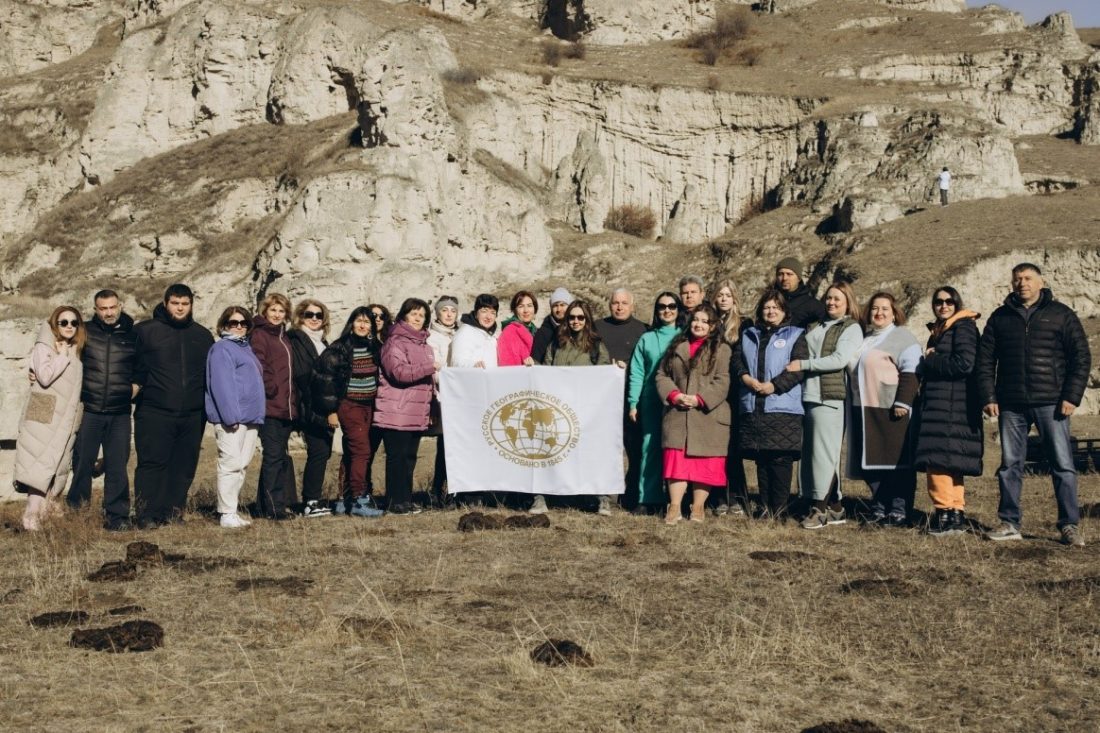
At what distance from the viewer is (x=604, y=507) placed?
39.2ft

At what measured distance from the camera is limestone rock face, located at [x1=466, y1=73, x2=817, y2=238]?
186ft

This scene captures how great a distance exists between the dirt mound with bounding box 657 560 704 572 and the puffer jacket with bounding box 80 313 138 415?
5.85 metres

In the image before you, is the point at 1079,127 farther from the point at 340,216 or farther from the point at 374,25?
the point at 340,216

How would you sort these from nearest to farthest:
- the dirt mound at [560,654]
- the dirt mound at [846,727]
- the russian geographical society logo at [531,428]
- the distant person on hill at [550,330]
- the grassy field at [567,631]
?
the dirt mound at [846,727]
the grassy field at [567,631]
the dirt mound at [560,654]
the russian geographical society logo at [531,428]
the distant person on hill at [550,330]

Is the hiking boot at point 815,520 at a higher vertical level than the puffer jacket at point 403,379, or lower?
lower

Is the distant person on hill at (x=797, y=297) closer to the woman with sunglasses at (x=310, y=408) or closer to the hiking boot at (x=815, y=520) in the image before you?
the hiking boot at (x=815, y=520)

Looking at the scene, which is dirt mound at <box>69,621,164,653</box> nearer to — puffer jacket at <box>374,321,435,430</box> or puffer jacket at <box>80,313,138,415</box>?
puffer jacket at <box>80,313,138,415</box>

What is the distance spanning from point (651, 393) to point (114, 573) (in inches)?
224

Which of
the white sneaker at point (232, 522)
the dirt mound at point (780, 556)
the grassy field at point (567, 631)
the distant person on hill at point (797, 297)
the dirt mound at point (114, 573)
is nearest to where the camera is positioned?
the grassy field at point (567, 631)

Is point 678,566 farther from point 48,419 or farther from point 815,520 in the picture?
point 48,419

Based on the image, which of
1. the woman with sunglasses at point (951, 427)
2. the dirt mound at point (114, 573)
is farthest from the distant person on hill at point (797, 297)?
the dirt mound at point (114, 573)

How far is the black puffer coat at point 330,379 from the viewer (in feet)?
39.3

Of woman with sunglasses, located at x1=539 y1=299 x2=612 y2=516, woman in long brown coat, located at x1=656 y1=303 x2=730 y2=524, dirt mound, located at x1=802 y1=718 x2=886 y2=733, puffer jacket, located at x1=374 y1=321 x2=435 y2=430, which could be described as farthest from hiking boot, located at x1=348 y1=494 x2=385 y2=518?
dirt mound, located at x1=802 y1=718 x2=886 y2=733

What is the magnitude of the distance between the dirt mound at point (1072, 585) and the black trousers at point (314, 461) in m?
7.44
